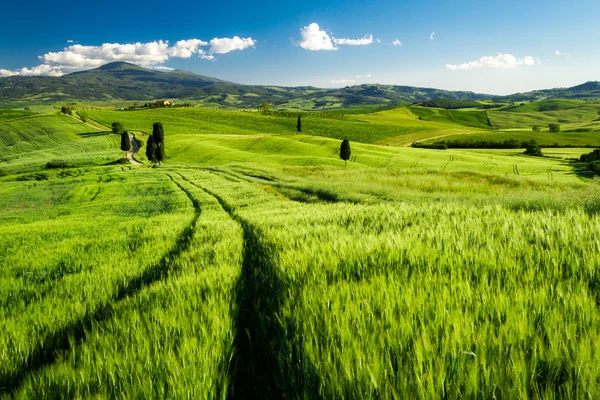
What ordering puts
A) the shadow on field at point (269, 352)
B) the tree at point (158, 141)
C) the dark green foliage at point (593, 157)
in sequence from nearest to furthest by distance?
1. the shadow on field at point (269, 352)
2. the dark green foliage at point (593, 157)
3. the tree at point (158, 141)

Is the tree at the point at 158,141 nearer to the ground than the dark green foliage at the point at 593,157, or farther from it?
farther from it

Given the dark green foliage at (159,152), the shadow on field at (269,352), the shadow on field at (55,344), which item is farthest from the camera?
the dark green foliage at (159,152)

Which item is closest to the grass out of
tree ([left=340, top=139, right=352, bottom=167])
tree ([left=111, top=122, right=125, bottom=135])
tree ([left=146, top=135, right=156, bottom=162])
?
tree ([left=111, top=122, right=125, bottom=135])

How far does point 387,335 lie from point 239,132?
12659 centimetres

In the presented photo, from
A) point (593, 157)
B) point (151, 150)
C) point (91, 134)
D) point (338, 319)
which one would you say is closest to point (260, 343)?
point (338, 319)

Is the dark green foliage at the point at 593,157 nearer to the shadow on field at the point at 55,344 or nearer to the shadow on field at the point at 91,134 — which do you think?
the shadow on field at the point at 55,344

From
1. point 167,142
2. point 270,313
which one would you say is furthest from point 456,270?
point 167,142

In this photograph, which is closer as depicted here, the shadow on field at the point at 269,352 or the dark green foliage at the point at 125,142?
the shadow on field at the point at 269,352

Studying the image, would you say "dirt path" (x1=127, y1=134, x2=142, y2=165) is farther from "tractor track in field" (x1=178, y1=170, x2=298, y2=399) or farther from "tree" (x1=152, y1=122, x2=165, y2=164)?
"tractor track in field" (x1=178, y1=170, x2=298, y2=399)

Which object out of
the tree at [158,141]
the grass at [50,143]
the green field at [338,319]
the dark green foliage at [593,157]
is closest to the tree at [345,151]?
the tree at [158,141]

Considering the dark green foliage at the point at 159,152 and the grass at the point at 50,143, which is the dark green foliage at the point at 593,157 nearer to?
the dark green foliage at the point at 159,152

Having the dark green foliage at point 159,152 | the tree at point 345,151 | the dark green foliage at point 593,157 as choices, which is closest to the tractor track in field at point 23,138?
the dark green foliage at point 159,152

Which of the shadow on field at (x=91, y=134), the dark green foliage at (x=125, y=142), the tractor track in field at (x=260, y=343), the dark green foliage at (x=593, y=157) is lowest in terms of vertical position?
the dark green foliage at (x=593, y=157)

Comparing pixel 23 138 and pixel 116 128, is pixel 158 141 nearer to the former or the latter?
pixel 116 128
